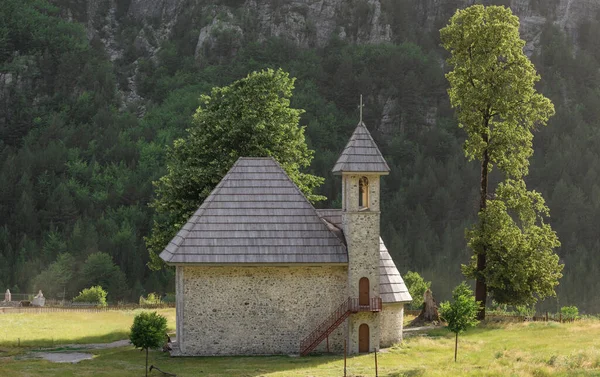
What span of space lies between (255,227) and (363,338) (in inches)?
257

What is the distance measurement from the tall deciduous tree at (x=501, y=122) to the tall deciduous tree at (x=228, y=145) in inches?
369

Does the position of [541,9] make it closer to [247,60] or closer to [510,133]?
[247,60]

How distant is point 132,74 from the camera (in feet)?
474

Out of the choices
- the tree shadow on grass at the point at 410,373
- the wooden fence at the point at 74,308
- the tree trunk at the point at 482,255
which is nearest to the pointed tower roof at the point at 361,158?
the tree shadow on grass at the point at 410,373

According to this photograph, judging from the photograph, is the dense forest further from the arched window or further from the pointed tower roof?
the pointed tower roof

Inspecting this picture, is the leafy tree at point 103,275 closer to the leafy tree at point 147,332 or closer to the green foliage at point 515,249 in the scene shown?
the green foliage at point 515,249

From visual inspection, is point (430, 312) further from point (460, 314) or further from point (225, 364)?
point (225, 364)

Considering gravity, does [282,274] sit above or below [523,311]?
above

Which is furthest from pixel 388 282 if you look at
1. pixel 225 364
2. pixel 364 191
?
pixel 225 364

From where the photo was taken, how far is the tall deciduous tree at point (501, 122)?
45781 millimetres

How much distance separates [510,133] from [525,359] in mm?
15466

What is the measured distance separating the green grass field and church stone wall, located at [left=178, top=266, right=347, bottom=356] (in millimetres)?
1008

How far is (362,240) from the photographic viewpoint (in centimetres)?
3825

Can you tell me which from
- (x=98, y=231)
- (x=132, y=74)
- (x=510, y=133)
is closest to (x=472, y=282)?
(x=98, y=231)
